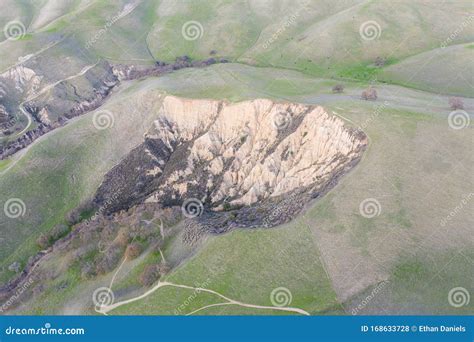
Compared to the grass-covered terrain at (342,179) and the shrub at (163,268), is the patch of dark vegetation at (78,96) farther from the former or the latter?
the shrub at (163,268)

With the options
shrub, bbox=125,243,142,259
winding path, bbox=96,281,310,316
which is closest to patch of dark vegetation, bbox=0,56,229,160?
shrub, bbox=125,243,142,259

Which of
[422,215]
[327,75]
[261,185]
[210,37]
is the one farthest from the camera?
[210,37]

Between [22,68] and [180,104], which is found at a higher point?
[22,68]

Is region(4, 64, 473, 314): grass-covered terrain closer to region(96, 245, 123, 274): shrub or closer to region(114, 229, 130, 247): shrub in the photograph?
region(96, 245, 123, 274): shrub

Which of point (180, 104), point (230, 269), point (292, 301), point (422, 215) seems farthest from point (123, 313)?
point (180, 104)

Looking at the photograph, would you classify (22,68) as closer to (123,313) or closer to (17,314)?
(17,314)

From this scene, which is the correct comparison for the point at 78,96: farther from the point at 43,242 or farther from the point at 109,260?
the point at 109,260

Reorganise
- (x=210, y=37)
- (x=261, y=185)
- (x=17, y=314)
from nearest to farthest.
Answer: (x=17, y=314) < (x=261, y=185) < (x=210, y=37)
